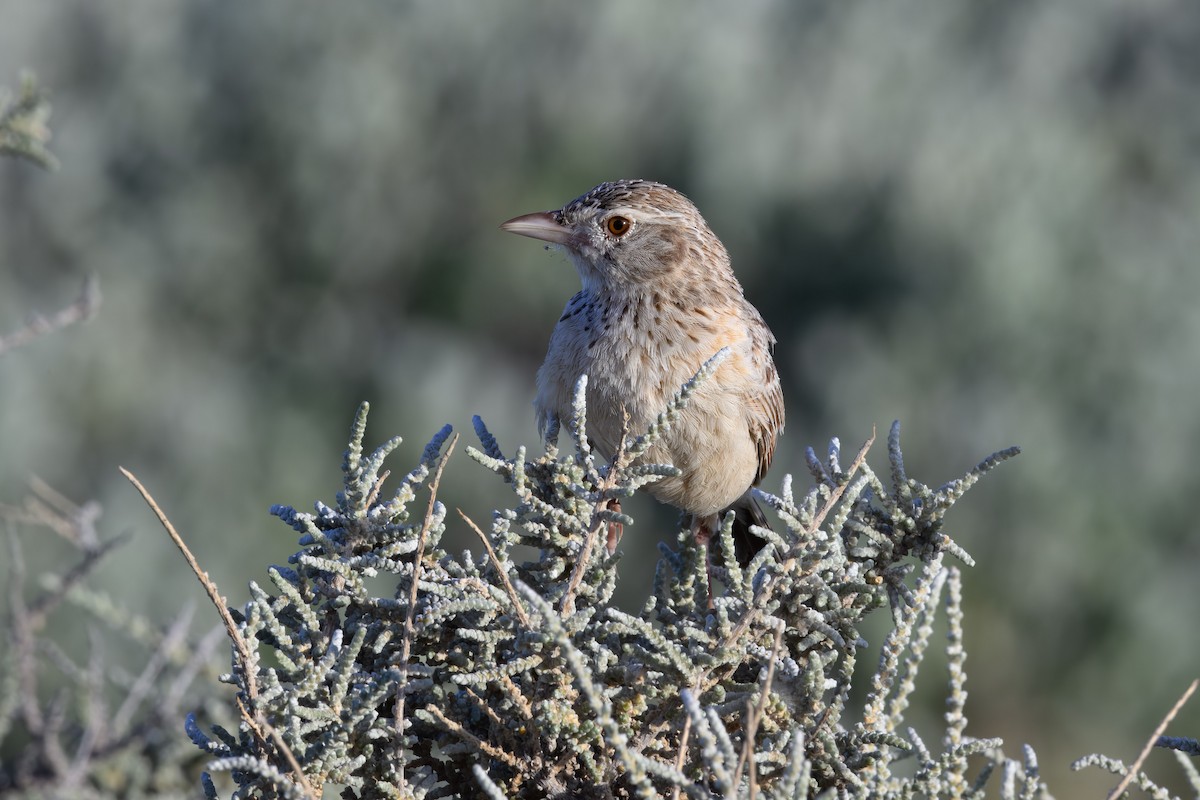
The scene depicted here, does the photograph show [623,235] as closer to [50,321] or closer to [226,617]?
[50,321]

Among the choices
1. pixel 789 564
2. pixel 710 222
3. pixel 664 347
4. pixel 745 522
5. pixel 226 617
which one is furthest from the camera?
pixel 710 222

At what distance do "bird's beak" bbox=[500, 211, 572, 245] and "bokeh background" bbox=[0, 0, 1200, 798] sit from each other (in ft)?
14.7

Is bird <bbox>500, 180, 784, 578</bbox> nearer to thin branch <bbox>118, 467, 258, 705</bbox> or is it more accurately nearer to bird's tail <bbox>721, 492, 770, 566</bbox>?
bird's tail <bbox>721, 492, 770, 566</bbox>

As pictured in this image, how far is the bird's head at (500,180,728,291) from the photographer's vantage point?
4379mm

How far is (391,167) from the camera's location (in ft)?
37.0

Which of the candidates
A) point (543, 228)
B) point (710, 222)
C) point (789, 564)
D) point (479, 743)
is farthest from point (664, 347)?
point (710, 222)

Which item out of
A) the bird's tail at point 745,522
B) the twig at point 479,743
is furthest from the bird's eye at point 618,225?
the twig at point 479,743

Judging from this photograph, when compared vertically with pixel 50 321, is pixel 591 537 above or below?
below

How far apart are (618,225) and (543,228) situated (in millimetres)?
250

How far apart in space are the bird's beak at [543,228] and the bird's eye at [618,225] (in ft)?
0.44

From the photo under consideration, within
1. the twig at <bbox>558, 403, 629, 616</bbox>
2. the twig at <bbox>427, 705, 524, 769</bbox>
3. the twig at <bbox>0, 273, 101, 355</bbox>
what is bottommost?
the twig at <bbox>427, 705, 524, 769</bbox>

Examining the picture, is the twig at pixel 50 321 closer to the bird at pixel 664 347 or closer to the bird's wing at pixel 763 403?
the bird at pixel 664 347

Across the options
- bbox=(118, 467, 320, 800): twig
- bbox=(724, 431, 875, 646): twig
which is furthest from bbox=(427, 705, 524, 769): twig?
bbox=(724, 431, 875, 646): twig

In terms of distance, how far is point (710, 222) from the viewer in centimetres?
1041
